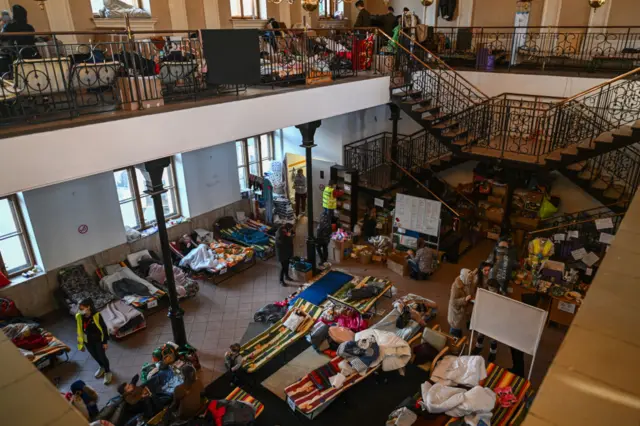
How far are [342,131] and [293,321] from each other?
19.5ft

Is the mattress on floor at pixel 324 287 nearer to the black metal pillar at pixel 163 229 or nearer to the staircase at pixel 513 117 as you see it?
the black metal pillar at pixel 163 229

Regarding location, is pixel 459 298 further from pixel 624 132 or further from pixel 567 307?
pixel 624 132

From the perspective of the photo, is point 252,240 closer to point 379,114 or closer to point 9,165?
point 379,114

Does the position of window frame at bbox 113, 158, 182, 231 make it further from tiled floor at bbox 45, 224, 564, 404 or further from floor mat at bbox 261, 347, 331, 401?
floor mat at bbox 261, 347, 331, 401

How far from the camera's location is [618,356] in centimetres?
136

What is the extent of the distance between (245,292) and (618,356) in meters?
8.48

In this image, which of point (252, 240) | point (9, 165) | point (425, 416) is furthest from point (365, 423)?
point (252, 240)

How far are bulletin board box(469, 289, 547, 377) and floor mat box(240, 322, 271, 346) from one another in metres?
3.51

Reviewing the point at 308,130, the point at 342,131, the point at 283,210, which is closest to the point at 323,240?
the point at 283,210

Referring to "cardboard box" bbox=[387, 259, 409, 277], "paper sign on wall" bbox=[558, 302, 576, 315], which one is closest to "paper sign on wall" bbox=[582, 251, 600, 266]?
"paper sign on wall" bbox=[558, 302, 576, 315]

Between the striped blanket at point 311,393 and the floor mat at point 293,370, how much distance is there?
39 cm

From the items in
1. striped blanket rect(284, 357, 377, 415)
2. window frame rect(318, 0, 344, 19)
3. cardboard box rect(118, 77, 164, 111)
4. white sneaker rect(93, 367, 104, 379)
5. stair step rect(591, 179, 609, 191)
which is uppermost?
window frame rect(318, 0, 344, 19)

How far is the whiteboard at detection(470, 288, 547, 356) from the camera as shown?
5.88 metres

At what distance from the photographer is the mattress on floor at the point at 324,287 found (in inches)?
336
